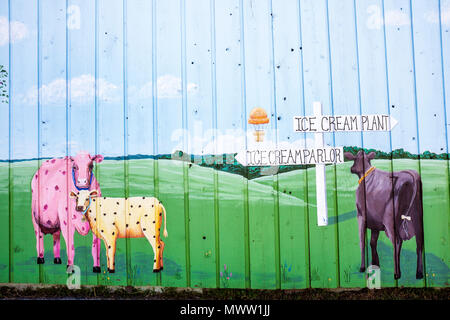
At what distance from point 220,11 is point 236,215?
148 cm

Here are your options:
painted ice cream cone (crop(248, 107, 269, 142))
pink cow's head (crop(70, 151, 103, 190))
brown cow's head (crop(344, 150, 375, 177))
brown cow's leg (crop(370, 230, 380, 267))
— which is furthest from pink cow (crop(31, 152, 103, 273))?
brown cow's leg (crop(370, 230, 380, 267))

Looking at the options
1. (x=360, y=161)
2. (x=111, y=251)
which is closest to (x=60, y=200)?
(x=111, y=251)

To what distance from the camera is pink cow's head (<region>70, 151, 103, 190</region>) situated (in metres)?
2.60

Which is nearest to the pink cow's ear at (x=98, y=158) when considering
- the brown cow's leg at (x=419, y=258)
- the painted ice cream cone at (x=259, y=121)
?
the painted ice cream cone at (x=259, y=121)

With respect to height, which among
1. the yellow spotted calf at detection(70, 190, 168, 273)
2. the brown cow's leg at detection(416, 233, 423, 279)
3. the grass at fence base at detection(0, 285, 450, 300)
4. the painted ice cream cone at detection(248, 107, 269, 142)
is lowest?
the grass at fence base at detection(0, 285, 450, 300)

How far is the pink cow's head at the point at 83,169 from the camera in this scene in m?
2.60

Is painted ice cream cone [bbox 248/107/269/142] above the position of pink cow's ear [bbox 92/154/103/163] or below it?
above

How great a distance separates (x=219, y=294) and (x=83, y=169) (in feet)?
4.35

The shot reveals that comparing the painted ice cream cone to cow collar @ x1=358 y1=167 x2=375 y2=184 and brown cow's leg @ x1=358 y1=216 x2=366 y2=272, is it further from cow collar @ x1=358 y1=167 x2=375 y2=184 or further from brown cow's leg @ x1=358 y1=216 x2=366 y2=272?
brown cow's leg @ x1=358 y1=216 x2=366 y2=272

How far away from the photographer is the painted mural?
251 centimetres

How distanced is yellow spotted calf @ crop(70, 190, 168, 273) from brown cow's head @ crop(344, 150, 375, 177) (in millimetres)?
1372

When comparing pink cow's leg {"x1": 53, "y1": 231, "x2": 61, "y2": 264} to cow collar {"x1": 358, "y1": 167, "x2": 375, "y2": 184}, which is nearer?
cow collar {"x1": 358, "y1": 167, "x2": 375, "y2": 184}

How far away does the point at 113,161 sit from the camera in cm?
260
